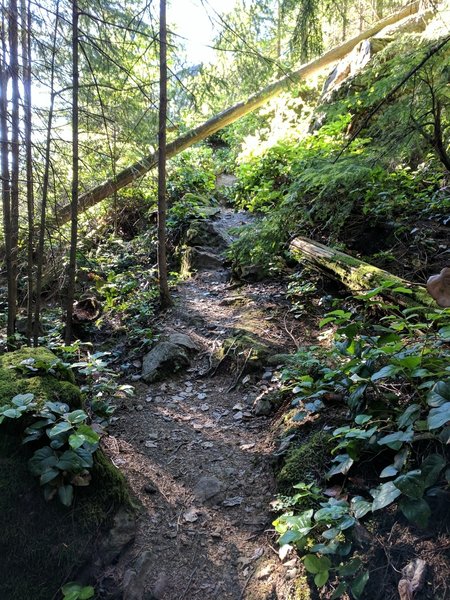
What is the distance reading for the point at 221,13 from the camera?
6070 mm

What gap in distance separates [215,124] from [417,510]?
9915 millimetres

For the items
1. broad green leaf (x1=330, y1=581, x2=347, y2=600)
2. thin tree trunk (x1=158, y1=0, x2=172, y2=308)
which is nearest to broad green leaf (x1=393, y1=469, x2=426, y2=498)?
broad green leaf (x1=330, y1=581, x2=347, y2=600)

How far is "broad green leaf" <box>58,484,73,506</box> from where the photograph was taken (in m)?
2.40

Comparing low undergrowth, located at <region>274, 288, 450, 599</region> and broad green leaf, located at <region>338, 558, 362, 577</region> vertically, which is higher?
low undergrowth, located at <region>274, 288, 450, 599</region>

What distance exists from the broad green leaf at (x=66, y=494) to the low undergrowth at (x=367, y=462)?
131cm

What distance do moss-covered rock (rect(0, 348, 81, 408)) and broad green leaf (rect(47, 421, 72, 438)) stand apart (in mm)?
388

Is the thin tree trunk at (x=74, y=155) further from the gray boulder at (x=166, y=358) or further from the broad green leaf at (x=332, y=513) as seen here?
the broad green leaf at (x=332, y=513)

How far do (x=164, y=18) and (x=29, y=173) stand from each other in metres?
3.18

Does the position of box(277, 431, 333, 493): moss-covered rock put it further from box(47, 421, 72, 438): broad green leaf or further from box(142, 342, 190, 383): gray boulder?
box(142, 342, 190, 383): gray boulder

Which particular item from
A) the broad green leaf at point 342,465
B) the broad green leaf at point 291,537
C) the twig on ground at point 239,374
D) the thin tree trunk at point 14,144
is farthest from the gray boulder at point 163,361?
the broad green leaf at point 291,537

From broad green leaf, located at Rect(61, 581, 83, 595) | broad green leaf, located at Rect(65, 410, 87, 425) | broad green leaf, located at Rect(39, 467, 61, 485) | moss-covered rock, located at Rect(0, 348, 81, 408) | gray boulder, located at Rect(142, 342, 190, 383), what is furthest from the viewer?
gray boulder, located at Rect(142, 342, 190, 383)

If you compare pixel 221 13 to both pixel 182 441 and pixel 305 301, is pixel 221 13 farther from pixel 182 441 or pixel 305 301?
pixel 182 441

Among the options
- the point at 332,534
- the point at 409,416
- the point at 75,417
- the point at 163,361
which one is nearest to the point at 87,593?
the point at 75,417

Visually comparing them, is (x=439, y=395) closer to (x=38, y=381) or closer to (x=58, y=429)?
(x=58, y=429)
